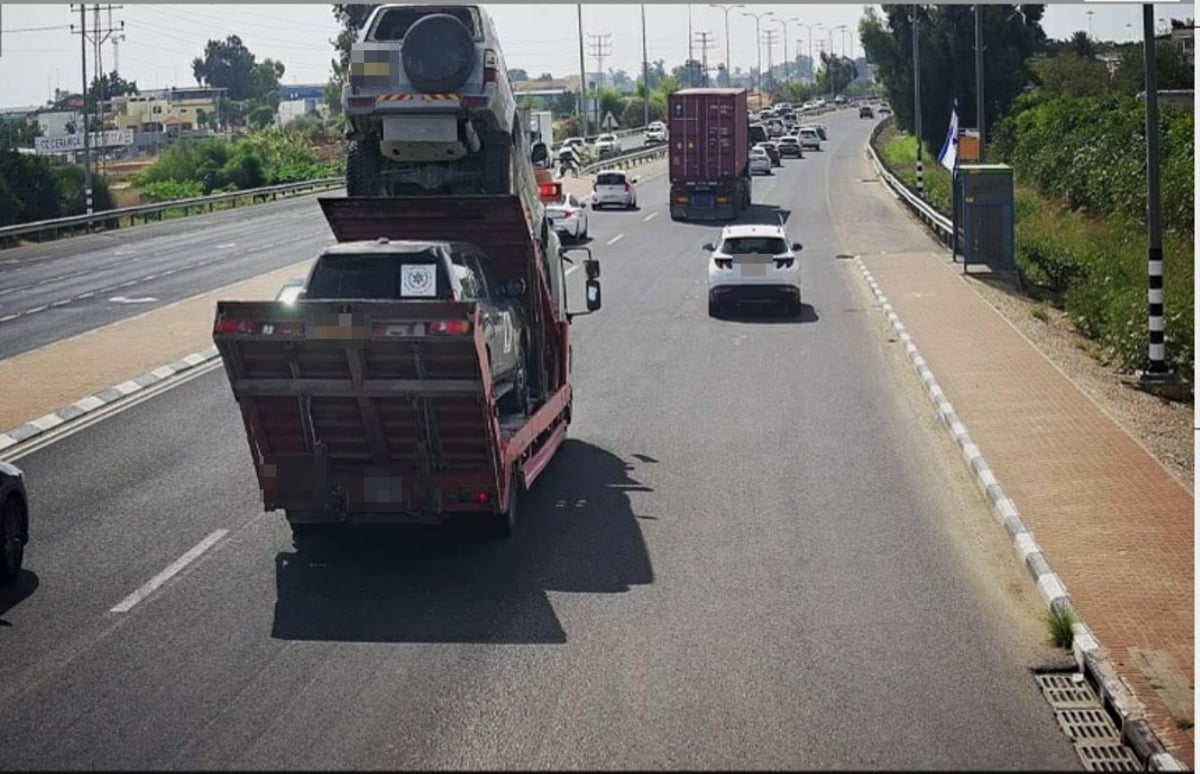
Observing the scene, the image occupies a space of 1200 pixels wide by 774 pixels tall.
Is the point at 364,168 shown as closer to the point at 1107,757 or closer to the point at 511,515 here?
the point at 511,515

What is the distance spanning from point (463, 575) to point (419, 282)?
246cm

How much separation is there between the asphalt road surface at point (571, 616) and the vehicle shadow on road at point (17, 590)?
3cm

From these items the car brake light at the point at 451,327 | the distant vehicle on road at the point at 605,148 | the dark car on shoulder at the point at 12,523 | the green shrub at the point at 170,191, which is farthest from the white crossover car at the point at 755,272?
the distant vehicle on road at the point at 605,148

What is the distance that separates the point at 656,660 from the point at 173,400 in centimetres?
1277

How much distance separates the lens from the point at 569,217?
48.0 meters

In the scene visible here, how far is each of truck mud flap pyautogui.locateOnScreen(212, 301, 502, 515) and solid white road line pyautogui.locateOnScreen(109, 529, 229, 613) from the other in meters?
0.94

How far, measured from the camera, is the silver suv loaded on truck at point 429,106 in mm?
16906

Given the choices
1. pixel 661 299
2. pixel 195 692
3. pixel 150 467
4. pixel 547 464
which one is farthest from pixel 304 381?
pixel 661 299

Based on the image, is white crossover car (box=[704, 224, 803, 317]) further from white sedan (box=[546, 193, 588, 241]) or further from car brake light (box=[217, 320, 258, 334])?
car brake light (box=[217, 320, 258, 334])

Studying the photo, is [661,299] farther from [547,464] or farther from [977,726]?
[977,726]

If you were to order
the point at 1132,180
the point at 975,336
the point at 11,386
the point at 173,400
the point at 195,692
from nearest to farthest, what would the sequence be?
1. the point at 195,692
2. the point at 173,400
3. the point at 11,386
4. the point at 975,336
5. the point at 1132,180

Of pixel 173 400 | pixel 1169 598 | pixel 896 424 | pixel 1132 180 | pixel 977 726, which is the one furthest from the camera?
pixel 1132 180

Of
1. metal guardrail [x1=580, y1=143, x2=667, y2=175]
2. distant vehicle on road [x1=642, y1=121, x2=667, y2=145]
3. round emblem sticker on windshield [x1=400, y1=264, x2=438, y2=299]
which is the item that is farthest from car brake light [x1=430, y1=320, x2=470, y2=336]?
distant vehicle on road [x1=642, y1=121, x2=667, y2=145]

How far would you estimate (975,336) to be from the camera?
2616 centimetres
